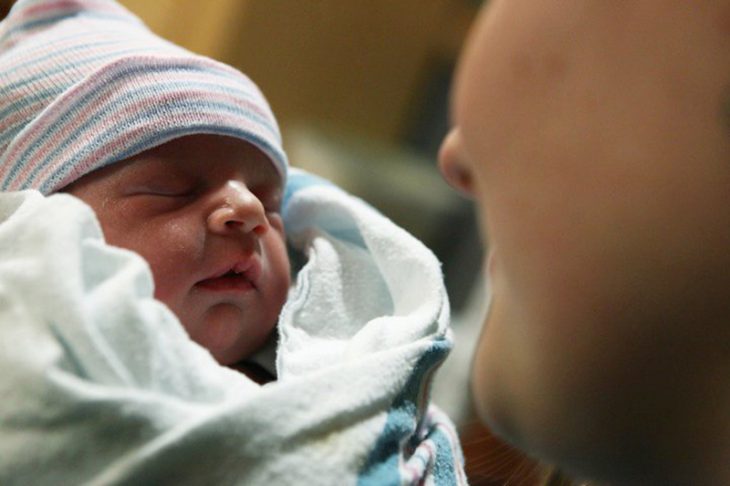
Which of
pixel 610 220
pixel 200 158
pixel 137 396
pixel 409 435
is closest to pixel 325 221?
pixel 200 158

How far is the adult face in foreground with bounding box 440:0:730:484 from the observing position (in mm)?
254

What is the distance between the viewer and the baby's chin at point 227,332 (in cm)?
62

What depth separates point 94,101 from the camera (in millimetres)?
661

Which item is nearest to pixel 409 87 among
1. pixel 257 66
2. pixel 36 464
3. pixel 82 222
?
pixel 257 66

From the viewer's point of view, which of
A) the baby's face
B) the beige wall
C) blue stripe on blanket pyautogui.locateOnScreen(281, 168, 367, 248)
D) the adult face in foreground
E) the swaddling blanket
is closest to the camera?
the adult face in foreground

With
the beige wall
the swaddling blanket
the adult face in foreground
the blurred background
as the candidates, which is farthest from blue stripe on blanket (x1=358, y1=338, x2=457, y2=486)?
the beige wall

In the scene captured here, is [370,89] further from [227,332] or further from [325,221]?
[227,332]

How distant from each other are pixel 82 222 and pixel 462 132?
0.25 meters

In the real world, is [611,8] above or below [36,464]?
above

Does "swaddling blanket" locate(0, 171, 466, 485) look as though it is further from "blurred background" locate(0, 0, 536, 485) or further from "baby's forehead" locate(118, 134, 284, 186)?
"blurred background" locate(0, 0, 536, 485)

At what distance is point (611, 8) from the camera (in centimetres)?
27

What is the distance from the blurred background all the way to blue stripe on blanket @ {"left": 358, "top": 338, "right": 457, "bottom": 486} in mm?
456

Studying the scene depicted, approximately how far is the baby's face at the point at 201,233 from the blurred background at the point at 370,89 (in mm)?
458

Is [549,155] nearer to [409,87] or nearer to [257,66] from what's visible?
[257,66]
